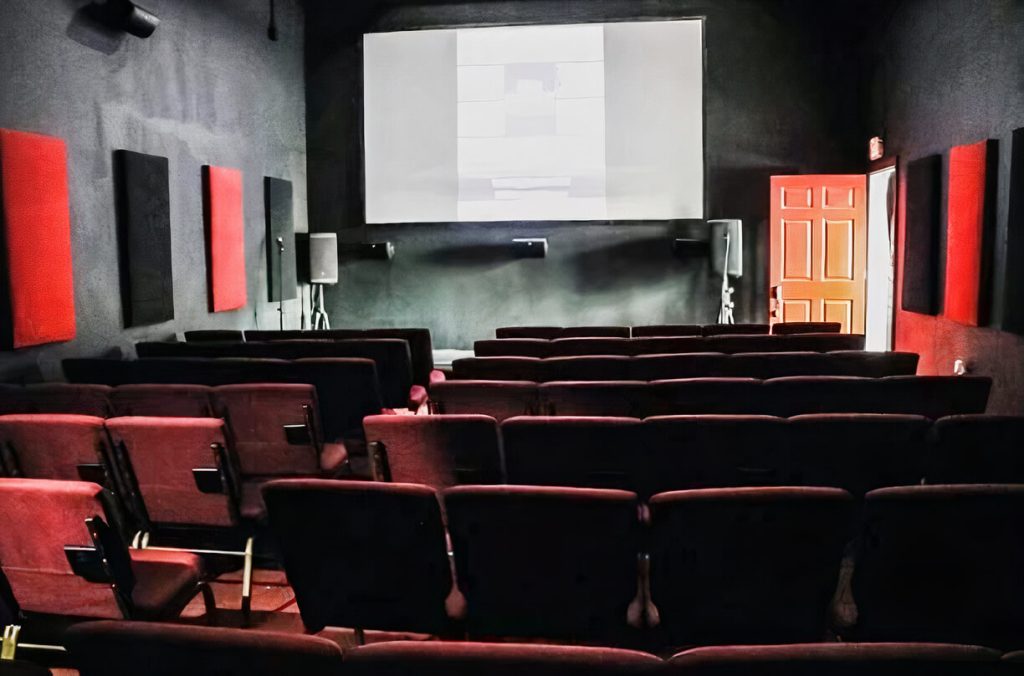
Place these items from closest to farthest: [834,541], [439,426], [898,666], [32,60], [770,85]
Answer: [898,666] → [834,541] → [439,426] → [32,60] → [770,85]

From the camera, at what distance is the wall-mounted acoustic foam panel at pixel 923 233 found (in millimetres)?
7273

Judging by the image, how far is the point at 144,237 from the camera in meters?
6.47

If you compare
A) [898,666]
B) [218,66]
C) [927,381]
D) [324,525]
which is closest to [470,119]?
[218,66]

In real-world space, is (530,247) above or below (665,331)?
above

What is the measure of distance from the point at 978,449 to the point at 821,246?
23.6ft

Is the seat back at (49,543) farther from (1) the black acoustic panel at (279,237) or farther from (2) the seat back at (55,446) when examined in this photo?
(1) the black acoustic panel at (279,237)

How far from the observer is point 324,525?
2.17 metres

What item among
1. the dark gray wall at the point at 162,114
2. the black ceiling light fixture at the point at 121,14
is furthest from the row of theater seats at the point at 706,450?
the black ceiling light fixture at the point at 121,14

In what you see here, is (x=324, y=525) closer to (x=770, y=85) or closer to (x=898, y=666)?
(x=898, y=666)

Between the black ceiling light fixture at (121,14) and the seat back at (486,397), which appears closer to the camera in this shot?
the seat back at (486,397)

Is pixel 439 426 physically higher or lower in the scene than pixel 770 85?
lower

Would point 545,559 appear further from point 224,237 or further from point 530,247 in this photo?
point 530,247

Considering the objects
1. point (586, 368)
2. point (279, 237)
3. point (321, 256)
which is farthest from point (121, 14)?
point (586, 368)

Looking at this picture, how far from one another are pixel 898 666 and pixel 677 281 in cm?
890
